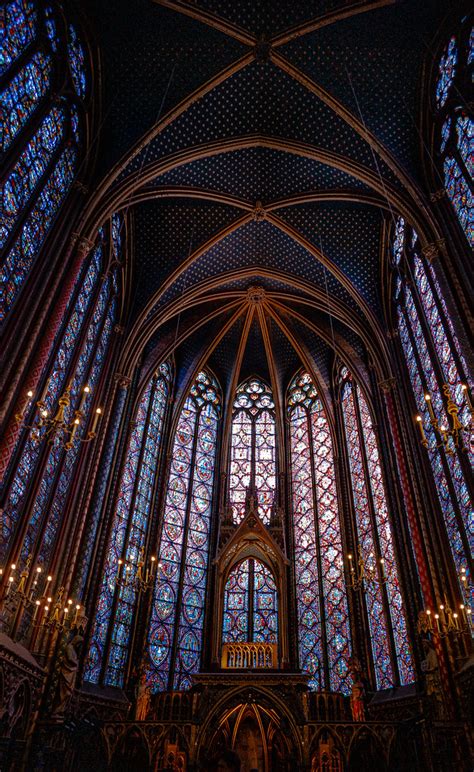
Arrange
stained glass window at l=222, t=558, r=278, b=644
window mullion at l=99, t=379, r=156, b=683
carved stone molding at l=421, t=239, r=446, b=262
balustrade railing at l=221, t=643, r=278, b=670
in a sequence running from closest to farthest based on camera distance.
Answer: carved stone molding at l=421, t=239, r=446, b=262
window mullion at l=99, t=379, r=156, b=683
balustrade railing at l=221, t=643, r=278, b=670
stained glass window at l=222, t=558, r=278, b=644

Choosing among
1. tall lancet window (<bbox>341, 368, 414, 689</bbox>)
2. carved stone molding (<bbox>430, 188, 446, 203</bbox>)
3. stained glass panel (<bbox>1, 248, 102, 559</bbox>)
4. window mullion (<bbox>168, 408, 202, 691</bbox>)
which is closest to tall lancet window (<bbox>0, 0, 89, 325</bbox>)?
stained glass panel (<bbox>1, 248, 102, 559</bbox>)

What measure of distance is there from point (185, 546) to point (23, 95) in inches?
546

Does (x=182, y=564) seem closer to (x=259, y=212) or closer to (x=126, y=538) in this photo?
(x=126, y=538)

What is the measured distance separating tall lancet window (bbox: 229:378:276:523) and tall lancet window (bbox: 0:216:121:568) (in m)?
7.32

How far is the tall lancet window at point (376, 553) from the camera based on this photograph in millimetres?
14930

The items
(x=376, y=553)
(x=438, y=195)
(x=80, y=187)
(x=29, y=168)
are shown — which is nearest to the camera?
(x=29, y=168)

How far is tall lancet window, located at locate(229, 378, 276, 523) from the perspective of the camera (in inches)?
821

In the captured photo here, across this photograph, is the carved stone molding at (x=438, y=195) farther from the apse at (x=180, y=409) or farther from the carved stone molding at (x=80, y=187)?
the carved stone molding at (x=80, y=187)

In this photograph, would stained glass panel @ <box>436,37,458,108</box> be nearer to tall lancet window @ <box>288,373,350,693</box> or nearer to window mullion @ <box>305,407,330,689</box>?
tall lancet window @ <box>288,373,350,693</box>

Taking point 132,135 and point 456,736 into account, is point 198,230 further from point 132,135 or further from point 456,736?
point 456,736

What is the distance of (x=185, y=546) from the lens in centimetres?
1909

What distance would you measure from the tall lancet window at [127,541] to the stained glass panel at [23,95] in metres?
9.54

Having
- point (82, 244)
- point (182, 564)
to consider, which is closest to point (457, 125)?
point (82, 244)

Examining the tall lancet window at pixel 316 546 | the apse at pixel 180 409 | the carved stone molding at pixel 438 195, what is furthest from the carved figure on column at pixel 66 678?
the carved stone molding at pixel 438 195
